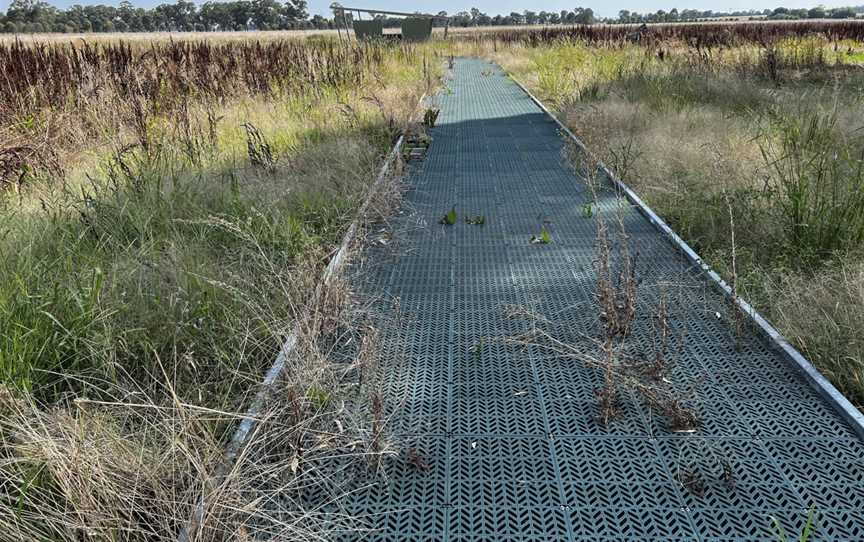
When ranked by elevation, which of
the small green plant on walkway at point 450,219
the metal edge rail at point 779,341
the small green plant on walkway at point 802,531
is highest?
the small green plant on walkway at point 450,219

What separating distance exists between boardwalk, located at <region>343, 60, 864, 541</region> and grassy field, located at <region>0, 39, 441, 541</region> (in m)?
0.33

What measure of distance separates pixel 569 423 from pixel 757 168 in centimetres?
371

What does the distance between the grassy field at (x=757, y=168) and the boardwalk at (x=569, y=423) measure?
0.30m

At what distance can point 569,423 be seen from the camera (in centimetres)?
246

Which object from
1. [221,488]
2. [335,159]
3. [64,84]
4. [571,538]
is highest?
[64,84]

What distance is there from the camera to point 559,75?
13.0 meters

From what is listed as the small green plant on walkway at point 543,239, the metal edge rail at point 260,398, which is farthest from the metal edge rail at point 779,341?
the metal edge rail at point 260,398

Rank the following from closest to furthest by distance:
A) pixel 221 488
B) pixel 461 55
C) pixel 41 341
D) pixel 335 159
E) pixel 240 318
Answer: pixel 221 488, pixel 41 341, pixel 240 318, pixel 335 159, pixel 461 55

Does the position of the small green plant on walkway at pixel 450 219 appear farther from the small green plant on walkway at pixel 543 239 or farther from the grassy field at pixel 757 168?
the grassy field at pixel 757 168

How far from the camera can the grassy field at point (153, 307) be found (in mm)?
1931

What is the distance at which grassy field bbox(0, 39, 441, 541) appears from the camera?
6.33 feet

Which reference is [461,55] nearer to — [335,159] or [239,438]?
[335,159]

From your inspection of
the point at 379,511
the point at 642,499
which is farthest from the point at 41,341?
the point at 642,499

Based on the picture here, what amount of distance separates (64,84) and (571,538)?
828 cm
